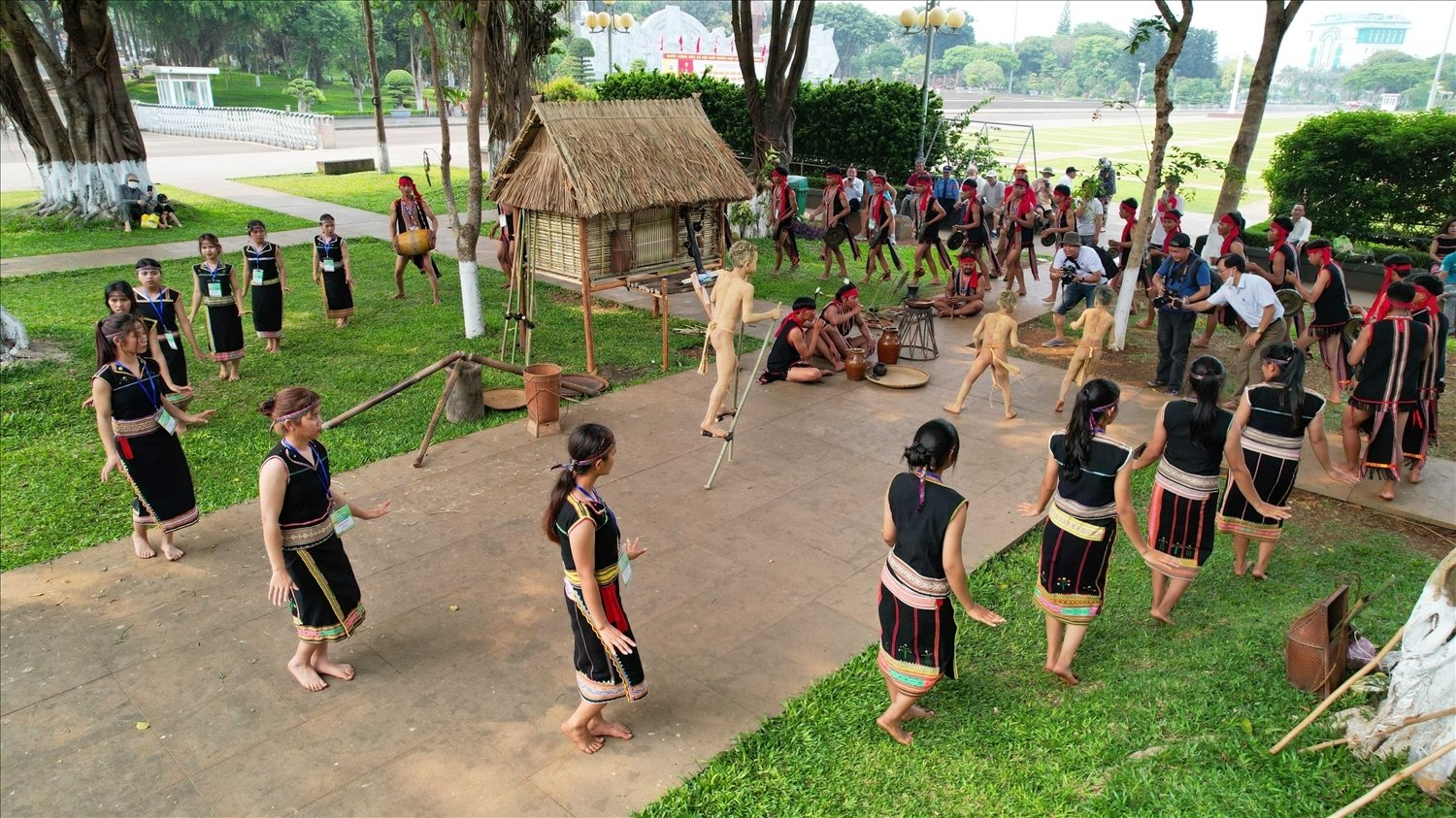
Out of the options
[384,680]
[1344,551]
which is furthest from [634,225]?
[1344,551]

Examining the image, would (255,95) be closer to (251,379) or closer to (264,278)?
(264,278)

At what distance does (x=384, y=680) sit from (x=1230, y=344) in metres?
11.2

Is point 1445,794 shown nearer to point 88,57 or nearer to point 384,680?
point 384,680

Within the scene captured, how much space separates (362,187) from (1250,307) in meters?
22.8

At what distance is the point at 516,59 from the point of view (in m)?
18.5

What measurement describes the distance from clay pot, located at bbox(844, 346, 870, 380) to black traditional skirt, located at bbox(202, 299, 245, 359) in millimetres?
6612

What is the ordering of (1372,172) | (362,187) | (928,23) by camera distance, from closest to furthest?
(1372,172)
(928,23)
(362,187)

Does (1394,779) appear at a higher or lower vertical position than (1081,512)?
lower

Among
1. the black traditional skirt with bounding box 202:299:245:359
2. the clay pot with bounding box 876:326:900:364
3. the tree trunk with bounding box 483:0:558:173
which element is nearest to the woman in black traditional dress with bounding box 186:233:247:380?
the black traditional skirt with bounding box 202:299:245:359

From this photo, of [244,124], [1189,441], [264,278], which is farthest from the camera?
[244,124]

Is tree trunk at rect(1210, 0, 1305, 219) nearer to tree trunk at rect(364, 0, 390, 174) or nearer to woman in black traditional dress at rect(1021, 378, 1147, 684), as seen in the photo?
woman in black traditional dress at rect(1021, 378, 1147, 684)

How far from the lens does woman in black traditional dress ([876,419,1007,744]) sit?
4074 mm

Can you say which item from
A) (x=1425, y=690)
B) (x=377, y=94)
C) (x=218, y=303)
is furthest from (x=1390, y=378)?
(x=377, y=94)

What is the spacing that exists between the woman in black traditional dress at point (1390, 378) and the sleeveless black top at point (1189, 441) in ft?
9.49
